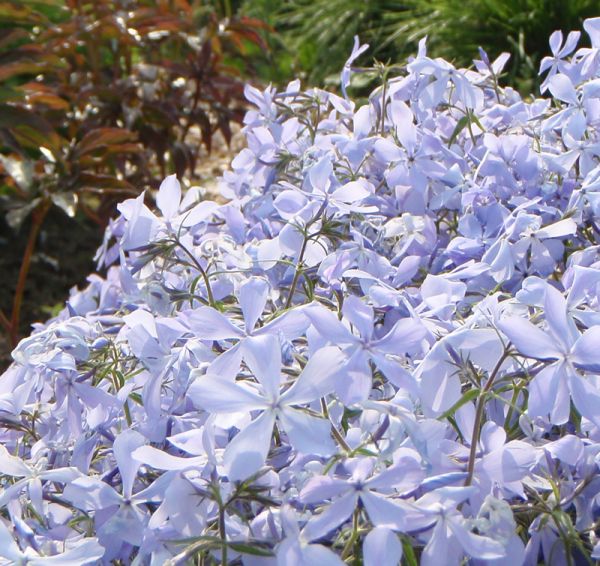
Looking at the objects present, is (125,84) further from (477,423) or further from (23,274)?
(477,423)

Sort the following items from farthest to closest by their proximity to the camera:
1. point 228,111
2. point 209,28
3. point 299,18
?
point 299,18 → point 209,28 → point 228,111

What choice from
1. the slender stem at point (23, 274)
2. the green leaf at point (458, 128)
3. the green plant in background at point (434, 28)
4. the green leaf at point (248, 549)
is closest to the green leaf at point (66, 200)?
the slender stem at point (23, 274)

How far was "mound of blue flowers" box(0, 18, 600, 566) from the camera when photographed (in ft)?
2.24

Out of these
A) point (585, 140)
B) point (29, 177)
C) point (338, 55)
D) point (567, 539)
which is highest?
point (585, 140)

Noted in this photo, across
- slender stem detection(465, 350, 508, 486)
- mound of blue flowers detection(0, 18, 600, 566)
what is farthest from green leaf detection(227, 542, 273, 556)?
slender stem detection(465, 350, 508, 486)

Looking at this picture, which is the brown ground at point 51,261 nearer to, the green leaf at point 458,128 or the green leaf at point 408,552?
the green leaf at point 458,128

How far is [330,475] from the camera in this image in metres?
0.70

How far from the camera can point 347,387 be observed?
70cm

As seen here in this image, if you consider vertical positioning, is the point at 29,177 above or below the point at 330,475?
below

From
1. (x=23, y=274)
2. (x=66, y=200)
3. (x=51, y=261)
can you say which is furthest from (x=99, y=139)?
(x=51, y=261)

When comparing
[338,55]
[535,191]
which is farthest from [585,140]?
[338,55]

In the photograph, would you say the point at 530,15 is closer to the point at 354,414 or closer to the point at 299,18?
the point at 299,18

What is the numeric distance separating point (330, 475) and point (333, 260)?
339mm

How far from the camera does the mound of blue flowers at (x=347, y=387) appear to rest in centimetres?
68
